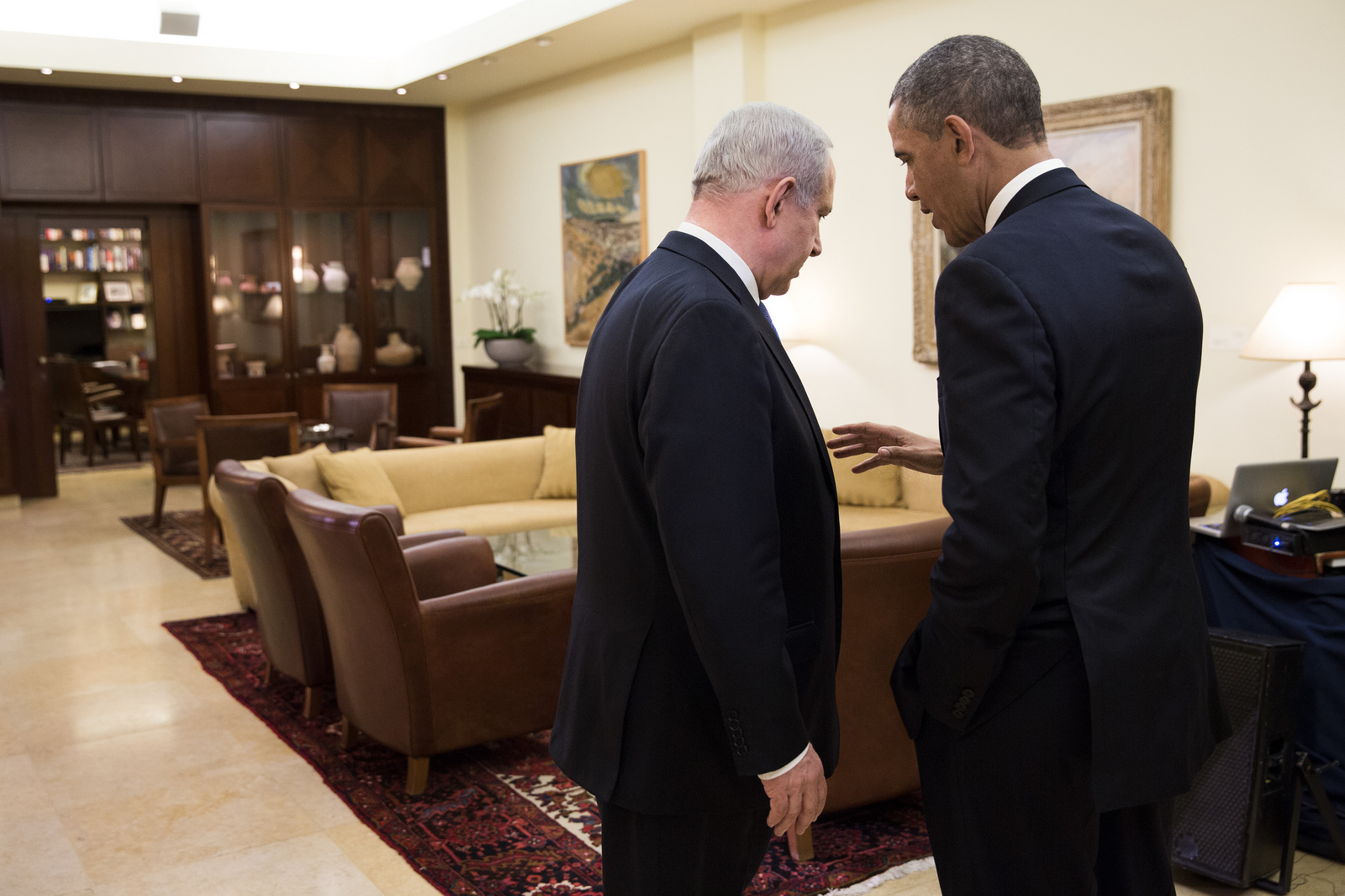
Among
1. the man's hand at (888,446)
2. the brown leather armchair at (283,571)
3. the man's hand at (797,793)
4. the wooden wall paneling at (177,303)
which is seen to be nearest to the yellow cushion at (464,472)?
the brown leather armchair at (283,571)

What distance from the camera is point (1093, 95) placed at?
5.50 meters

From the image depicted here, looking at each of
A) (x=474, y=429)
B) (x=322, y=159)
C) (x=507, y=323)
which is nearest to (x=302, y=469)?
(x=474, y=429)

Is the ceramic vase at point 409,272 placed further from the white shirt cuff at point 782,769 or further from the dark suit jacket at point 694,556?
the white shirt cuff at point 782,769

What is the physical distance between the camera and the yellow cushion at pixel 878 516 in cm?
571

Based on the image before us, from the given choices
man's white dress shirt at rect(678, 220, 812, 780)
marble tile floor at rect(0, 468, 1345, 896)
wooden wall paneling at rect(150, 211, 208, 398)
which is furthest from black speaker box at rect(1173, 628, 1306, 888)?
wooden wall paneling at rect(150, 211, 208, 398)

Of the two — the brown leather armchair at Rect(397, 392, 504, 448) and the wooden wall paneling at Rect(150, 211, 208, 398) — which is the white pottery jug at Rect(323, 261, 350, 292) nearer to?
the wooden wall paneling at Rect(150, 211, 208, 398)

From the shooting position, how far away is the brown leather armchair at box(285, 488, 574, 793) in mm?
3578

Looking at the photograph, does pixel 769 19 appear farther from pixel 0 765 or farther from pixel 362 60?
pixel 0 765

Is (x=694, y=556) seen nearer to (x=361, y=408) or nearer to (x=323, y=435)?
(x=323, y=435)

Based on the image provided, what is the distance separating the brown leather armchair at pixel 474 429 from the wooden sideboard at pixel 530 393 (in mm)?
125

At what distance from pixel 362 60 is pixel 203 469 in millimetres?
4233

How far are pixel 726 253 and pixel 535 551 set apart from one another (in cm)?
347

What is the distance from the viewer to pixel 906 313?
6.64m

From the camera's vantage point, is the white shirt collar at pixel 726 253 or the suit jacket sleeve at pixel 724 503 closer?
the suit jacket sleeve at pixel 724 503
